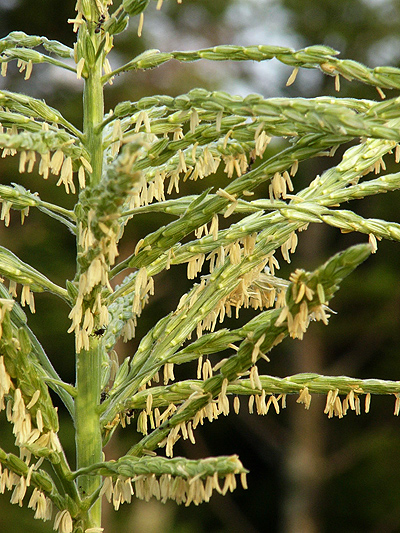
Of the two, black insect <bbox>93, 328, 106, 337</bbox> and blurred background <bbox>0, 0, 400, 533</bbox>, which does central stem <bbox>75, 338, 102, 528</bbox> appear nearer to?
black insect <bbox>93, 328, 106, 337</bbox>

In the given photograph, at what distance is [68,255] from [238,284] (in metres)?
10.4

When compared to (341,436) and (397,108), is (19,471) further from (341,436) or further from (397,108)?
(341,436)

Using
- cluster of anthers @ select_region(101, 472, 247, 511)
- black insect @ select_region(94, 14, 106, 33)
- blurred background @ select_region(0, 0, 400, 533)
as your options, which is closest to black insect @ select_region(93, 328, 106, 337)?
cluster of anthers @ select_region(101, 472, 247, 511)

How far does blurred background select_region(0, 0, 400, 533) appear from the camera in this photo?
453 inches

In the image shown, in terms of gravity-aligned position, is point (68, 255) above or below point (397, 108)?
above

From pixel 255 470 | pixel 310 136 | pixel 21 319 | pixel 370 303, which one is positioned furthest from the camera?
pixel 255 470

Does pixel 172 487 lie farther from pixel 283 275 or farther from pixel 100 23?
pixel 283 275

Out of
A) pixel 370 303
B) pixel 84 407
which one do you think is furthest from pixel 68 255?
pixel 84 407

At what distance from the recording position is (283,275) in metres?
10.8

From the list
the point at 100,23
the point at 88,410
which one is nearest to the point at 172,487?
the point at 88,410

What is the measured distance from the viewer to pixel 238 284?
1479mm

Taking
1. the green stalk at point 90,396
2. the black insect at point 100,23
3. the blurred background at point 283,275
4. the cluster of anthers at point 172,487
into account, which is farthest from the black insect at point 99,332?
the blurred background at point 283,275

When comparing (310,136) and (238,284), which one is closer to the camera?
(310,136)

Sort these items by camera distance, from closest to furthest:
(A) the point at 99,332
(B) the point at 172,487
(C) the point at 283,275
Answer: (B) the point at 172,487, (A) the point at 99,332, (C) the point at 283,275
